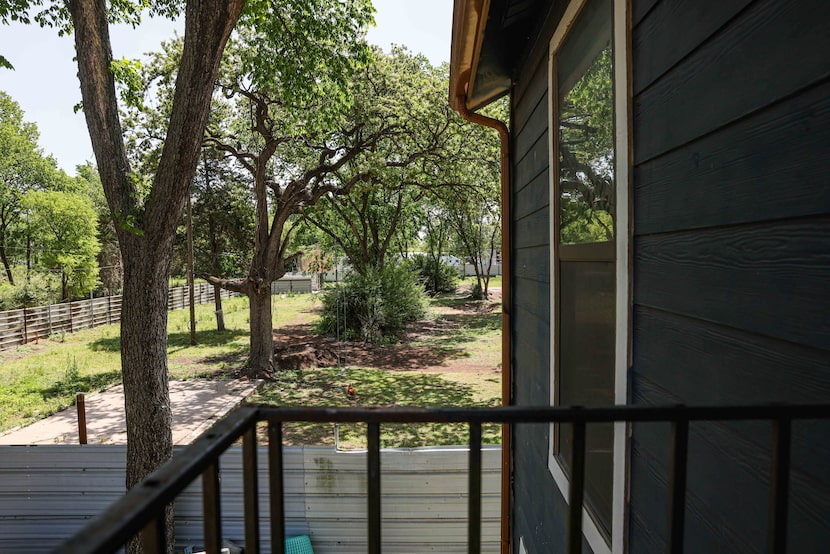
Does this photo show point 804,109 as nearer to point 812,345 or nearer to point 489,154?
point 812,345

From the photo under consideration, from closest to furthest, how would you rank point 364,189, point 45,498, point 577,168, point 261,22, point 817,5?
point 817,5 → point 577,168 → point 45,498 → point 261,22 → point 364,189

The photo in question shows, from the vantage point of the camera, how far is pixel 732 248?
823 mm

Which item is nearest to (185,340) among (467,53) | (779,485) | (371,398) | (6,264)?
(371,398)

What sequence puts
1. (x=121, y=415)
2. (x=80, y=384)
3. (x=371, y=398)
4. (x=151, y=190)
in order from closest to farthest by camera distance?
(x=151, y=190) → (x=121, y=415) → (x=371, y=398) → (x=80, y=384)

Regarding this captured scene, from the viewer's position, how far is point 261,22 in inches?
228

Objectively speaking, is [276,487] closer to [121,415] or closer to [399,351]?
[121,415]

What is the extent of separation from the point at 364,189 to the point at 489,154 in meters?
3.22

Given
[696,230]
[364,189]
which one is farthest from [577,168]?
[364,189]

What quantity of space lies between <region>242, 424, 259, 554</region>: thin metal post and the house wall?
0.82m

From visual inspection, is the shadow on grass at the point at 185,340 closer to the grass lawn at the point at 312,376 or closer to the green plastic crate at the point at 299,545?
the grass lawn at the point at 312,376

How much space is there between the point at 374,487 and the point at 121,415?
9.03 metres

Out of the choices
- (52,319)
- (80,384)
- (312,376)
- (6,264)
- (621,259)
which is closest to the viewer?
(621,259)

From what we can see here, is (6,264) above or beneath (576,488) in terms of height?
above

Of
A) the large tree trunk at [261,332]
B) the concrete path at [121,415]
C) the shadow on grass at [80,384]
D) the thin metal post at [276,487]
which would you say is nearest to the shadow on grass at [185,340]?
the shadow on grass at [80,384]
